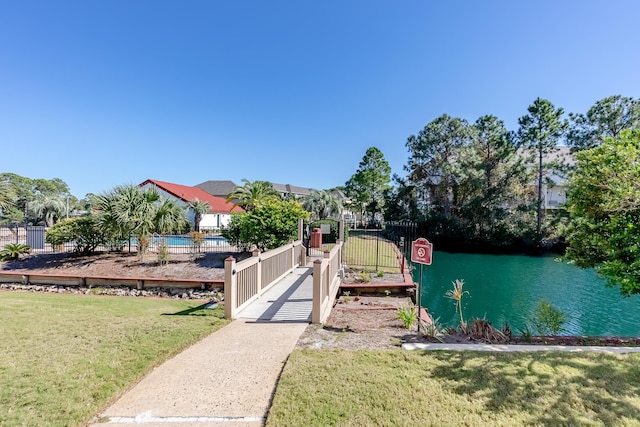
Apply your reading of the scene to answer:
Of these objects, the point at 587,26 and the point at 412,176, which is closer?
the point at 587,26

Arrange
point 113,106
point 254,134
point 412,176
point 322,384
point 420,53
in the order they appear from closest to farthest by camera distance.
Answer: point 322,384
point 420,53
point 113,106
point 254,134
point 412,176

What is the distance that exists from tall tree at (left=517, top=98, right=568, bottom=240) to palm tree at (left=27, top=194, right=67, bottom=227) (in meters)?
42.3

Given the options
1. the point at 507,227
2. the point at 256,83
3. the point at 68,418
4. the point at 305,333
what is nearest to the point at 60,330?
the point at 68,418

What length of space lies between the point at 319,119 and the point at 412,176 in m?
11.9

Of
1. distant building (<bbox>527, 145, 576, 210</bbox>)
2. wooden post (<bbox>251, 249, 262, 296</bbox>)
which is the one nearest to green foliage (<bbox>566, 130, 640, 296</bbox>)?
wooden post (<bbox>251, 249, 262, 296</bbox>)

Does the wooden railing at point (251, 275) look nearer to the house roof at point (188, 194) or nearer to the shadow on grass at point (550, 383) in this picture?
the shadow on grass at point (550, 383)

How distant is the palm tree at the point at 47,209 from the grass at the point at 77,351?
86.4 ft

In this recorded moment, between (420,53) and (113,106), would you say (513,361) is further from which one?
(113,106)

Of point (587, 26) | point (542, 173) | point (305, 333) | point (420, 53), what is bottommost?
point (305, 333)

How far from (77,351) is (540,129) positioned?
31578mm

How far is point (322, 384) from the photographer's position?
124 inches

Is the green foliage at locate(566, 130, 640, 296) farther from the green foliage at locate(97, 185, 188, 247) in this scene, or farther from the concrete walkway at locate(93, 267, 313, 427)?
the green foliage at locate(97, 185, 188, 247)

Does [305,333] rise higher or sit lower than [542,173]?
lower

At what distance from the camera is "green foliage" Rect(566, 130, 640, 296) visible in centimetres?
456
